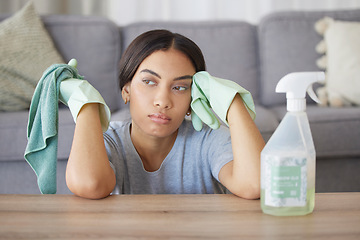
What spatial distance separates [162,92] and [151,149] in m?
0.20

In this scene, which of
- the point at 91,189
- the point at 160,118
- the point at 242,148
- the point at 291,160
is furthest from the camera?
the point at 160,118

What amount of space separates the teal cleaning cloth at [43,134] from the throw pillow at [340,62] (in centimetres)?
149

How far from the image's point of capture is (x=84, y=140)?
3.00 ft

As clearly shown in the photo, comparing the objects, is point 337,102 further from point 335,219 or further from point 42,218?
point 42,218

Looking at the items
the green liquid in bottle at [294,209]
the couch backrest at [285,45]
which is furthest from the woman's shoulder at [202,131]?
the couch backrest at [285,45]

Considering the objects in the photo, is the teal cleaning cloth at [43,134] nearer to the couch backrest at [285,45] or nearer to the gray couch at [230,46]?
the gray couch at [230,46]

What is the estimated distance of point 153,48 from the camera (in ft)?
3.57

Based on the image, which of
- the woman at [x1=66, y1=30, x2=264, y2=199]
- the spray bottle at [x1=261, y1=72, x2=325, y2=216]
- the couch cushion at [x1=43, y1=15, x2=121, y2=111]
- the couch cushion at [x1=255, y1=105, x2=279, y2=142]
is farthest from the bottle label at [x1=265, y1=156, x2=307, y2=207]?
the couch cushion at [x1=43, y1=15, x2=121, y2=111]

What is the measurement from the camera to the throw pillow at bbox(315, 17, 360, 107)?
2.07 metres

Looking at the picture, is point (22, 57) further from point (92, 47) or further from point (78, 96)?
point (78, 96)

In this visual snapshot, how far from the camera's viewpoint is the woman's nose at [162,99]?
1.02 meters

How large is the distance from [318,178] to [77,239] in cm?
141

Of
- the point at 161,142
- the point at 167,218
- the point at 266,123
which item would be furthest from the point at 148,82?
the point at 266,123

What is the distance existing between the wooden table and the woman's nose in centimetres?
29
